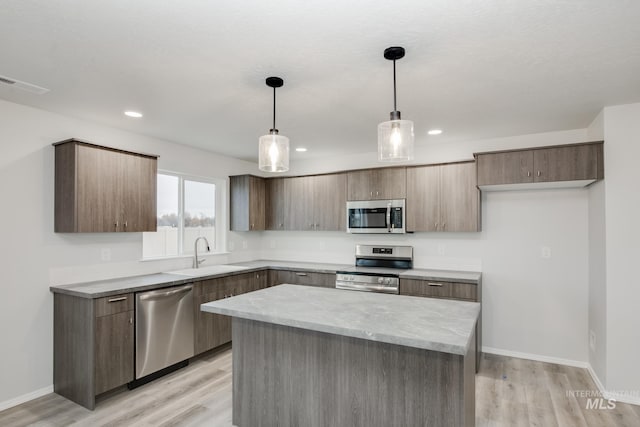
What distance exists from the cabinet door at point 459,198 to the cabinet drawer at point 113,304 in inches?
134

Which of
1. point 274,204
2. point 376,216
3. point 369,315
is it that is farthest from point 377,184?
point 369,315

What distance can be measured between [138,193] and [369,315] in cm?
272

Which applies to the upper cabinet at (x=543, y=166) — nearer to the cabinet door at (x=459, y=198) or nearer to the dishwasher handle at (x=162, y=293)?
the cabinet door at (x=459, y=198)

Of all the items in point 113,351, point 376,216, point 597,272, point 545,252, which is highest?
point 376,216

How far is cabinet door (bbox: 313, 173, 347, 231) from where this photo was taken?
4.73 meters

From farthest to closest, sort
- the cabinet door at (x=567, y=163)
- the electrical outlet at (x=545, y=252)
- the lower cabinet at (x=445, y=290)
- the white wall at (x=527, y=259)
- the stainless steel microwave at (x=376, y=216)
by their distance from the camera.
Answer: the stainless steel microwave at (x=376, y=216), the electrical outlet at (x=545, y=252), the white wall at (x=527, y=259), the lower cabinet at (x=445, y=290), the cabinet door at (x=567, y=163)

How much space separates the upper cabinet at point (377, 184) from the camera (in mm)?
4332

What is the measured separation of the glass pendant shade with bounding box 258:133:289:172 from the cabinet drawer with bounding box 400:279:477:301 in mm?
2313

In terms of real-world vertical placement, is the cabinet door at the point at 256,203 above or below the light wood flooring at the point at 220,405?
above

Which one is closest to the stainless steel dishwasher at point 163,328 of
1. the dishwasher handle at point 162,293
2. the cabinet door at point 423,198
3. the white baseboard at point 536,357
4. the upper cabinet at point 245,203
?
the dishwasher handle at point 162,293

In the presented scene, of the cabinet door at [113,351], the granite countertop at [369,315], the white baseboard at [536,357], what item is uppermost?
the granite countertop at [369,315]

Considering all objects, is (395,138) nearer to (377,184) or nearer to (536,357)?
(377,184)

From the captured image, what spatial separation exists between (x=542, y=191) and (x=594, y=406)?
83.1 inches

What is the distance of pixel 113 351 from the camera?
294cm
